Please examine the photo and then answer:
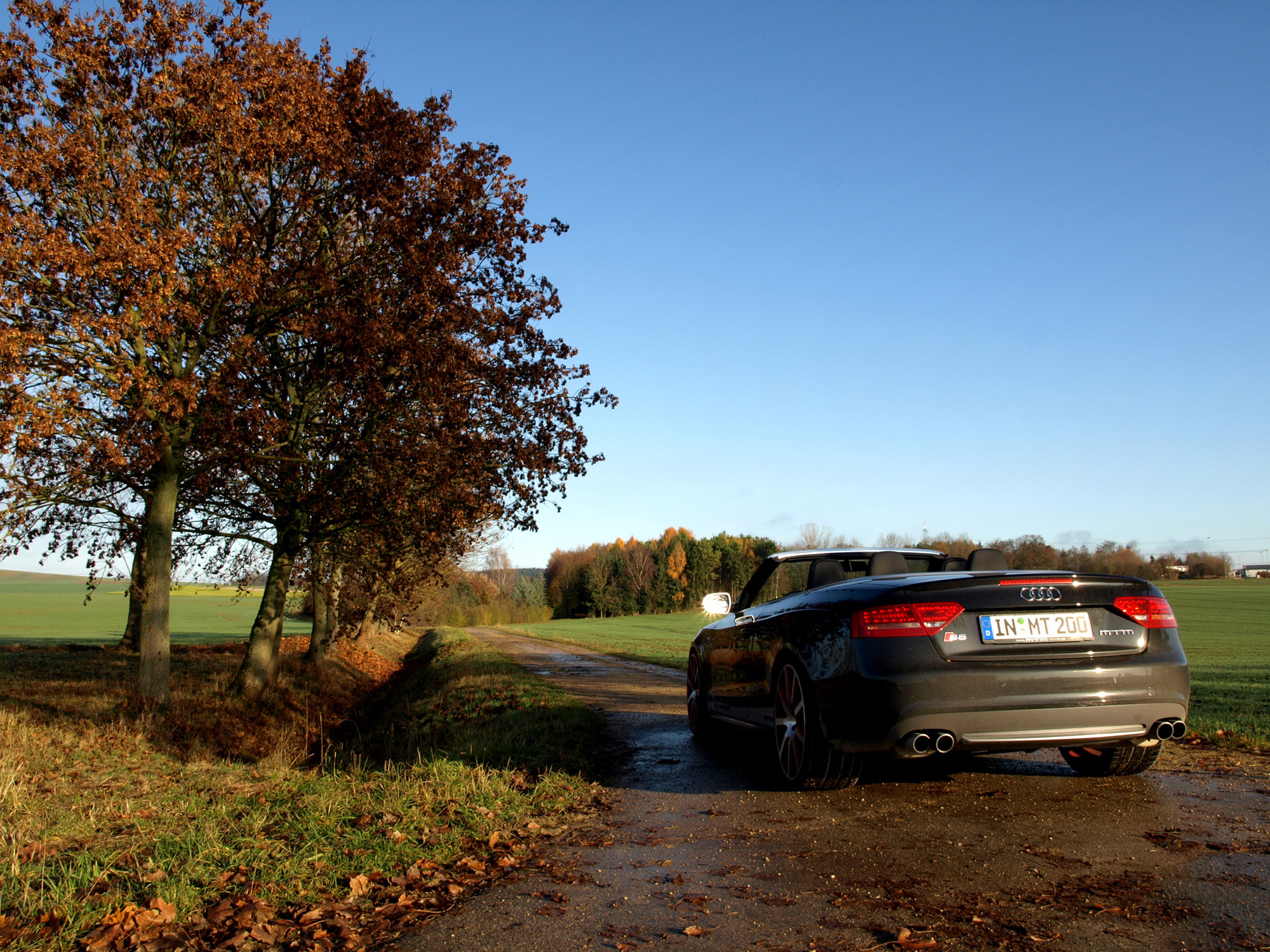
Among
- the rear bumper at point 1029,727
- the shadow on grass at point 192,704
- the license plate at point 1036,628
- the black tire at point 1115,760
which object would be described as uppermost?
the license plate at point 1036,628

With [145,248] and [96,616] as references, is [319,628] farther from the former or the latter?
[96,616]

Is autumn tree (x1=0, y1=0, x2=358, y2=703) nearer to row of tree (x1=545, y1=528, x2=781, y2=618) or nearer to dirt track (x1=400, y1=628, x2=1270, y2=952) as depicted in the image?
dirt track (x1=400, y1=628, x2=1270, y2=952)

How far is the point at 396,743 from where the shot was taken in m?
9.68

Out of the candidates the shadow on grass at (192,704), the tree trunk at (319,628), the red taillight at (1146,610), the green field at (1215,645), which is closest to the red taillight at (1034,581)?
the red taillight at (1146,610)

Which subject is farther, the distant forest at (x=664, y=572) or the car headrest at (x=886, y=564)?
the distant forest at (x=664, y=572)

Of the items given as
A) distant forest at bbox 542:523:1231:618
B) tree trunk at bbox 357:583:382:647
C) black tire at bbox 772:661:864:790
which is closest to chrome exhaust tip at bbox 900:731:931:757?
black tire at bbox 772:661:864:790

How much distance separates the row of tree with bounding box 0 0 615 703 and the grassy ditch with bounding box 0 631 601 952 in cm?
243

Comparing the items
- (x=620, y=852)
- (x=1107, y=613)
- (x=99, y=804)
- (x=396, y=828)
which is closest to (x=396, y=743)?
(x=99, y=804)

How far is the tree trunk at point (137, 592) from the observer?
12.8 metres

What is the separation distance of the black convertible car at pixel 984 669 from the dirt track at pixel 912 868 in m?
0.39

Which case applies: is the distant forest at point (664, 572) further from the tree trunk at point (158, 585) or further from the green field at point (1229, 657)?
the tree trunk at point (158, 585)

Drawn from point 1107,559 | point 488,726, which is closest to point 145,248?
point 488,726

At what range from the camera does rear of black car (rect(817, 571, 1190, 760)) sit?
4.58 meters

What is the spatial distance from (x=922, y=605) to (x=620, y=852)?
6.79 feet
